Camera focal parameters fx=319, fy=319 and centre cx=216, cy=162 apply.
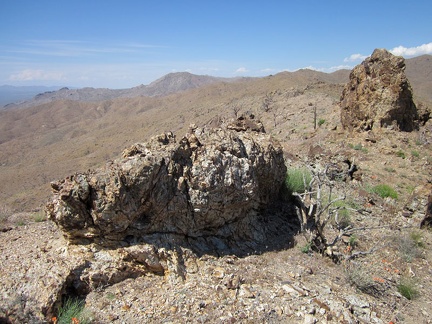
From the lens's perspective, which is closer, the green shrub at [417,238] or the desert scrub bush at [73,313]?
the desert scrub bush at [73,313]

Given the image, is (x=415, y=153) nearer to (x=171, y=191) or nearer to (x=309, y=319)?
(x=309, y=319)

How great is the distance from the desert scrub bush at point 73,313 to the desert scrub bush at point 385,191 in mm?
8855

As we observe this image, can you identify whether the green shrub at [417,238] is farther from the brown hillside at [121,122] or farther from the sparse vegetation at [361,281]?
the brown hillside at [121,122]

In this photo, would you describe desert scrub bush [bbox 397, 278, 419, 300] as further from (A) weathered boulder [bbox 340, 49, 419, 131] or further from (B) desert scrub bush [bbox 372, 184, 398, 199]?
(A) weathered boulder [bbox 340, 49, 419, 131]

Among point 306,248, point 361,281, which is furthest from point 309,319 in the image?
point 306,248

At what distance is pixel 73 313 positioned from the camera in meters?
4.23

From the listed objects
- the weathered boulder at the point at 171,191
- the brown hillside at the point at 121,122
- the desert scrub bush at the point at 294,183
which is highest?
the weathered boulder at the point at 171,191

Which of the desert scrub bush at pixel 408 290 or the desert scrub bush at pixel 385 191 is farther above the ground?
the desert scrub bush at pixel 385 191

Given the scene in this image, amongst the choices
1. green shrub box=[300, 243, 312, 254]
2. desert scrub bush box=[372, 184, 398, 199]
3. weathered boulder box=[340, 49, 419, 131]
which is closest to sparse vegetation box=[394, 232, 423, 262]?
green shrub box=[300, 243, 312, 254]

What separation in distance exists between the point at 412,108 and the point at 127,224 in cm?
1590

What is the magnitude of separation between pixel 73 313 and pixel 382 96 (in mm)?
15264

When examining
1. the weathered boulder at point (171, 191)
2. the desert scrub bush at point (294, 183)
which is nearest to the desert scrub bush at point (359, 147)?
the desert scrub bush at point (294, 183)

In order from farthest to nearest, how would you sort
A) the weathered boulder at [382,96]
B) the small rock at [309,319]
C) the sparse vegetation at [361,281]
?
the weathered boulder at [382,96] → the sparse vegetation at [361,281] → the small rock at [309,319]

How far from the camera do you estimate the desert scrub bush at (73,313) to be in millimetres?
4102
